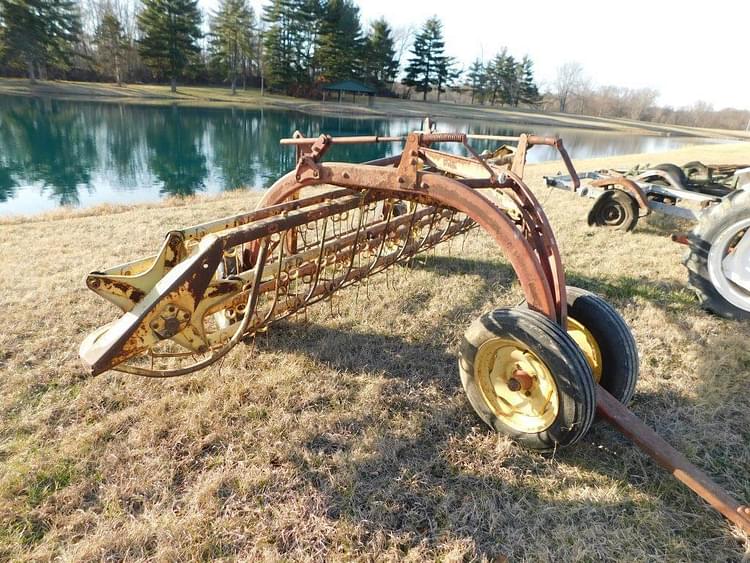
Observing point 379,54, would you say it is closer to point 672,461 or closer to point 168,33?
point 168,33

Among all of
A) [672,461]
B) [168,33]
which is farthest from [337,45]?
[672,461]

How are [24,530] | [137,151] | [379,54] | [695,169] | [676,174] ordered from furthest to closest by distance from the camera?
[379,54]
[137,151]
[695,169]
[676,174]
[24,530]

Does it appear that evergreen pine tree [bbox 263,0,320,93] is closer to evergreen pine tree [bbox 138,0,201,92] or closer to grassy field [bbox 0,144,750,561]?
evergreen pine tree [bbox 138,0,201,92]

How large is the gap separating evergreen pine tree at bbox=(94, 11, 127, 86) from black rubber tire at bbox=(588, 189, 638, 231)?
52.4m

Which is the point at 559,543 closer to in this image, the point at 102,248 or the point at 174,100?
the point at 102,248

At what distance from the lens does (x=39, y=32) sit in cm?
3859

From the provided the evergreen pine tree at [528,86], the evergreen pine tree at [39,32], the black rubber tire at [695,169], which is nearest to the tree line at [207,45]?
the evergreen pine tree at [39,32]

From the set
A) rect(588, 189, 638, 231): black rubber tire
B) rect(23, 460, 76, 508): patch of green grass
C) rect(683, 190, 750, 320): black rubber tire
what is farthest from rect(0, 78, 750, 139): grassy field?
rect(23, 460, 76, 508): patch of green grass

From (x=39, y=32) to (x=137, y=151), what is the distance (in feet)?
99.8

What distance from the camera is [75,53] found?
4347cm

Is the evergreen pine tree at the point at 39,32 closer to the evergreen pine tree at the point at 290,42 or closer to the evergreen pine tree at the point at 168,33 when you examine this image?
the evergreen pine tree at the point at 168,33

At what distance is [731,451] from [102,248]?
21.3 feet

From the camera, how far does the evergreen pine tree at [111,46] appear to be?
45562mm

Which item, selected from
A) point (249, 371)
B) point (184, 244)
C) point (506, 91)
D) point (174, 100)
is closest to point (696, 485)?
point (249, 371)
